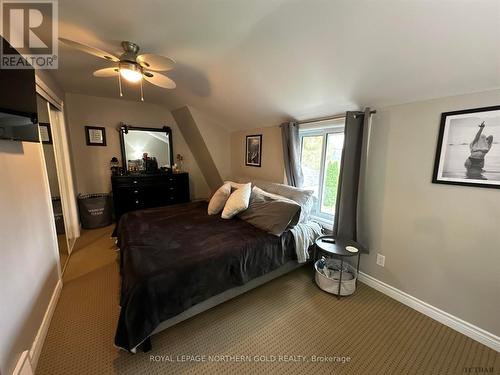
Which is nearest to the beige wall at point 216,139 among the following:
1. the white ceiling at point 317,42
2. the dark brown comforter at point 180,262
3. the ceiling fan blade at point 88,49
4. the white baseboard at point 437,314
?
the white ceiling at point 317,42

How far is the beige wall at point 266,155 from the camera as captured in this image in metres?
3.28

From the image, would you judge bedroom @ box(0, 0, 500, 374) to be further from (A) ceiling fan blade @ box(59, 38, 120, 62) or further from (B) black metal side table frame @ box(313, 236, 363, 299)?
(B) black metal side table frame @ box(313, 236, 363, 299)

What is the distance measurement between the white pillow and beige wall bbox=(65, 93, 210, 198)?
2724 millimetres

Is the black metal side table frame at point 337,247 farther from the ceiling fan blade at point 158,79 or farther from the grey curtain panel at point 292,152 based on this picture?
the ceiling fan blade at point 158,79

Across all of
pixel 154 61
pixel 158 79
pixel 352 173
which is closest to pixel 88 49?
pixel 154 61

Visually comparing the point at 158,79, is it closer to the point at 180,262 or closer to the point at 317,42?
the point at 317,42

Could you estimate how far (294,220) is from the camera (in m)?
2.28

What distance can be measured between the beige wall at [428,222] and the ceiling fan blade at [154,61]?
1989 mm

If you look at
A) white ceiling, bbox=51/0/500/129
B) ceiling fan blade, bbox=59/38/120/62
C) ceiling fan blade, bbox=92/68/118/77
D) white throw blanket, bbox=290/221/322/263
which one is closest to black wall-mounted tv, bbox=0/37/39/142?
ceiling fan blade, bbox=59/38/120/62

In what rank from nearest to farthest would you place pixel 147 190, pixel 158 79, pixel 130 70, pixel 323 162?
pixel 130 70, pixel 158 79, pixel 323 162, pixel 147 190

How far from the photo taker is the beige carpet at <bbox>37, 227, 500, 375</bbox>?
1.42 m

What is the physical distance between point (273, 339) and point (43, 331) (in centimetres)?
177

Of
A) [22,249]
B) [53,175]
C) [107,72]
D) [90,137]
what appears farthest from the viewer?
[90,137]

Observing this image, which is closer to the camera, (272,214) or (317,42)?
(317,42)
